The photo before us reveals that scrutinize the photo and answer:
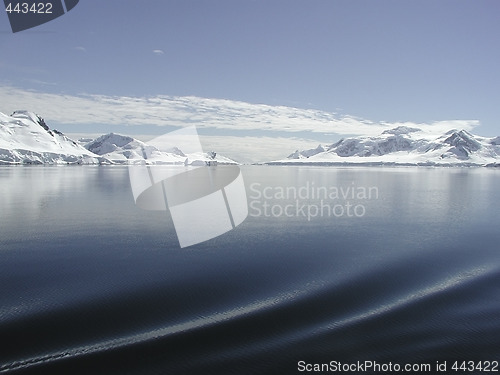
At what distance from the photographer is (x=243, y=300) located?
54.2ft

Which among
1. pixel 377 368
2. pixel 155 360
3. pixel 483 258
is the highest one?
pixel 155 360

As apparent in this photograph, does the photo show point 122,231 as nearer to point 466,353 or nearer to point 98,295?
point 98,295

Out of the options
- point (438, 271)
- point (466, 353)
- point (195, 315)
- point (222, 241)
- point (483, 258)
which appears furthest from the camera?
point (222, 241)

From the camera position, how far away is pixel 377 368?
12.0m

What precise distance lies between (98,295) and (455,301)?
15759 mm

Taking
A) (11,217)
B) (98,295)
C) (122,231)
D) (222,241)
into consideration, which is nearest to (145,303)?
(98,295)

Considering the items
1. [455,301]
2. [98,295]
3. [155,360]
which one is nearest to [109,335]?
[155,360]

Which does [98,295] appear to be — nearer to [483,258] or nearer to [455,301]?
[455,301]

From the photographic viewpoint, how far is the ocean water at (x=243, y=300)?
Answer: 40.8 feet

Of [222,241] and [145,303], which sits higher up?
[145,303]

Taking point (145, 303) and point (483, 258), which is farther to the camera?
point (483, 258)

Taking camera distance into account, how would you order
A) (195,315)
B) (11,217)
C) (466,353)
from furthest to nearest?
(11,217) < (195,315) < (466,353)

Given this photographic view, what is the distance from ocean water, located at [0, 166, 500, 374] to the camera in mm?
12438

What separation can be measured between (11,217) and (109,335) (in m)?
27.5
